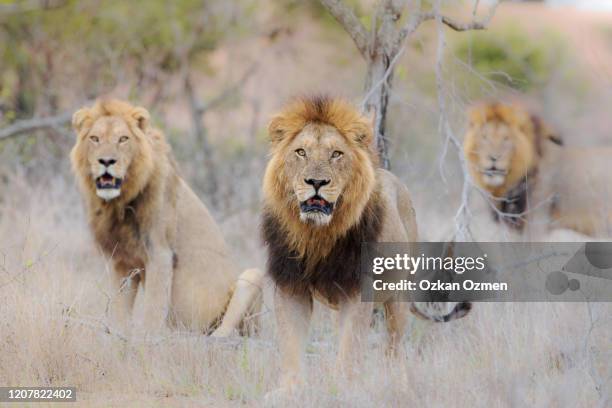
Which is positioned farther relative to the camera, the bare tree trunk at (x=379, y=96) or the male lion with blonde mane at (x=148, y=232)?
the bare tree trunk at (x=379, y=96)

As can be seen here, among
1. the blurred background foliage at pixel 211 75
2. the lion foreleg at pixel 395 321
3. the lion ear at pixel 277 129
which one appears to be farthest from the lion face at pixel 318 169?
the blurred background foliage at pixel 211 75

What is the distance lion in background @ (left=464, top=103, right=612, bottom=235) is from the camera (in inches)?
343

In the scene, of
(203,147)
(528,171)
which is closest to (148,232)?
(528,171)

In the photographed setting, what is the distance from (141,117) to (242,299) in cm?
152

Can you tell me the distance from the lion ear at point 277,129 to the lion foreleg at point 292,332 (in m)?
0.83

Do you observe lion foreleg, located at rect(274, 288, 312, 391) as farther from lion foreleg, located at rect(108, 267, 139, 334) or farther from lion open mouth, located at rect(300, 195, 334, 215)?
lion foreleg, located at rect(108, 267, 139, 334)

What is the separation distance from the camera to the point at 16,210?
9.82m

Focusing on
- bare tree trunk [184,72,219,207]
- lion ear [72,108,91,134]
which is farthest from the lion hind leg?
bare tree trunk [184,72,219,207]

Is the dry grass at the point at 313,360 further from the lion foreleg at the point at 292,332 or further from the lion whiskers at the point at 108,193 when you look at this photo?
the lion whiskers at the point at 108,193

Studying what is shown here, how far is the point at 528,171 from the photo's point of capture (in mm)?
9039

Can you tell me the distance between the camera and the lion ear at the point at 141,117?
686 cm

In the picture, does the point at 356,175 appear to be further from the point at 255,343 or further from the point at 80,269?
the point at 80,269

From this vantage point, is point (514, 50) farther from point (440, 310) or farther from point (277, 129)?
point (277, 129)

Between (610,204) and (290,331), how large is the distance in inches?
197
